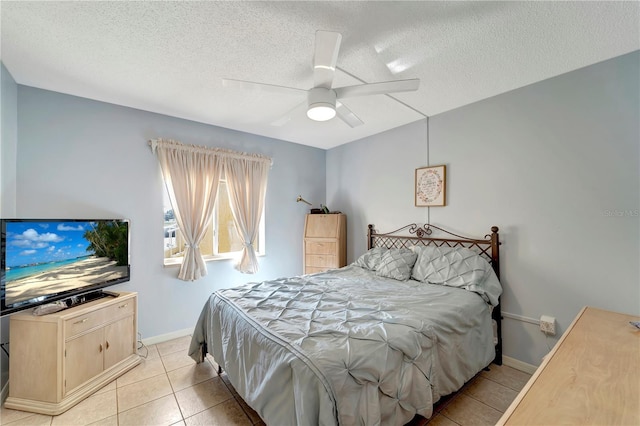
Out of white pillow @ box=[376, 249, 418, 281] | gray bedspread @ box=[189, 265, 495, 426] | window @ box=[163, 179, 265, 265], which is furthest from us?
window @ box=[163, 179, 265, 265]

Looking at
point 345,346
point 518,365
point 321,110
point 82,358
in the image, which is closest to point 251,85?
point 321,110

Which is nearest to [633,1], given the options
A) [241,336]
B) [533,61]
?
[533,61]

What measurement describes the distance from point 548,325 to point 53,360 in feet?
12.9

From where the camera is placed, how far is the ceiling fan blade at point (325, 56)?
55.9 inches

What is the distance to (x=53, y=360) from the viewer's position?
6.35 feet

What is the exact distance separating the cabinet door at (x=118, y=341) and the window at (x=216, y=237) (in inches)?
32.2

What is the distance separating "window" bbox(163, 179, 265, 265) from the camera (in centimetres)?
326

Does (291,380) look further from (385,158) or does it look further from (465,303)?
(385,158)

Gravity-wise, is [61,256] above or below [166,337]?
above

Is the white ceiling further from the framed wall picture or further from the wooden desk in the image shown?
the wooden desk

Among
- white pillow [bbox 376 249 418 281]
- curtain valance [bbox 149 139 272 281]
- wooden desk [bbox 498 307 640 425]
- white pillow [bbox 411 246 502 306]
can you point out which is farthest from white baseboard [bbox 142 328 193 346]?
wooden desk [bbox 498 307 640 425]

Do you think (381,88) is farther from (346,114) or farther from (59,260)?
(59,260)

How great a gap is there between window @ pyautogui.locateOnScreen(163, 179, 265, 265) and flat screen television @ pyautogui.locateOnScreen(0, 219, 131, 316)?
1.83 ft

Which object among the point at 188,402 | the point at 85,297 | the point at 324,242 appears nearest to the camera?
the point at 188,402
